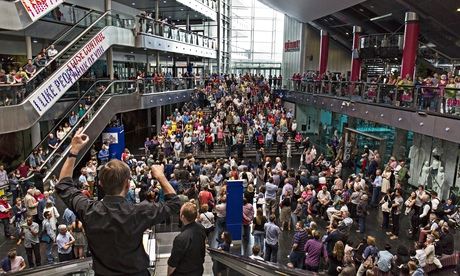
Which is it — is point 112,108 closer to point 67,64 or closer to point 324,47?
point 67,64

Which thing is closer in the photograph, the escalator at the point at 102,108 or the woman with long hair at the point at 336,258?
the woman with long hair at the point at 336,258

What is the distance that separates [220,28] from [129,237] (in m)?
46.8

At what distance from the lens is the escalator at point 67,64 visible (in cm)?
1402

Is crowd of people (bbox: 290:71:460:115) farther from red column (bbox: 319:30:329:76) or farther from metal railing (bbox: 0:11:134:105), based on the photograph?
metal railing (bbox: 0:11:134:105)

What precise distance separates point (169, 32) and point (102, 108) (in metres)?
11.8

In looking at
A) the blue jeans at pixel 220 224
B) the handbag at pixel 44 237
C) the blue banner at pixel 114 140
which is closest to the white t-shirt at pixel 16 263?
the handbag at pixel 44 237

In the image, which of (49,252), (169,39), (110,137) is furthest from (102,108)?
(169,39)

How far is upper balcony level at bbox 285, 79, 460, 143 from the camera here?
13.6m

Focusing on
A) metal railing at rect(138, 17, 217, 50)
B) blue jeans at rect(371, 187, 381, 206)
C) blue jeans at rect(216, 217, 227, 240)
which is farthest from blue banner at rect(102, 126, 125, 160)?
blue jeans at rect(371, 187, 381, 206)

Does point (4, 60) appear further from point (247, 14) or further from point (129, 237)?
point (247, 14)

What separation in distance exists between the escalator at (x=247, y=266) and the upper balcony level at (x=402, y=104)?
1139 centimetres

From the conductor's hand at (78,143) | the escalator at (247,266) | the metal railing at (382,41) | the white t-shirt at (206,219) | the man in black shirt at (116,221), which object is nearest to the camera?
the man in black shirt at (116,221)

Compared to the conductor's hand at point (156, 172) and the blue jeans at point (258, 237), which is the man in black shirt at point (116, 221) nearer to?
the conductor's hand at point (156, 172)

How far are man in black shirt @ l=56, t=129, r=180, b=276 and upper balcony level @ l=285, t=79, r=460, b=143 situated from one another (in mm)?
13351
